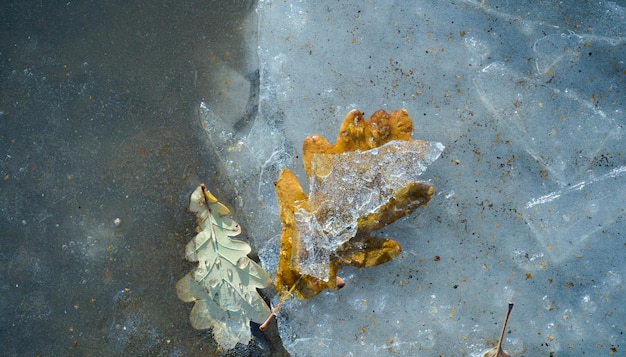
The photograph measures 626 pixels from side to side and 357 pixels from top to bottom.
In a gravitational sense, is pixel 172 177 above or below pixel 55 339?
above

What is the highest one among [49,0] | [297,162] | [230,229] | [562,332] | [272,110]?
[49,0]

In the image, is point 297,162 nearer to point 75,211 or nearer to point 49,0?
point 75,211

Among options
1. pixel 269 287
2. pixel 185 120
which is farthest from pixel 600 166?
pixel 185 120

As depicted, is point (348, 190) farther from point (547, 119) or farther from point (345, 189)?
point (547, 119)

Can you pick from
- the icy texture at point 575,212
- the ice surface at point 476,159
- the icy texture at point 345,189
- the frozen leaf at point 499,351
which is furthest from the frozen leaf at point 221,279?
the icy texture at point 575,212

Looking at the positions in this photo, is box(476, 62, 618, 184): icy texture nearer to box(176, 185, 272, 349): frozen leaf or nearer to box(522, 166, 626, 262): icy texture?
box(522, 166, 626, 262): icy texture

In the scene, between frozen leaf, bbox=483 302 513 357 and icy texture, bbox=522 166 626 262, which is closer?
frozen leaf, bbox=483 302 513 357

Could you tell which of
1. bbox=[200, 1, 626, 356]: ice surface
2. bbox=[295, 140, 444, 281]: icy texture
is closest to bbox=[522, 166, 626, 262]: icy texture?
bbox=[200, 1, 626, 356]: ice surface
